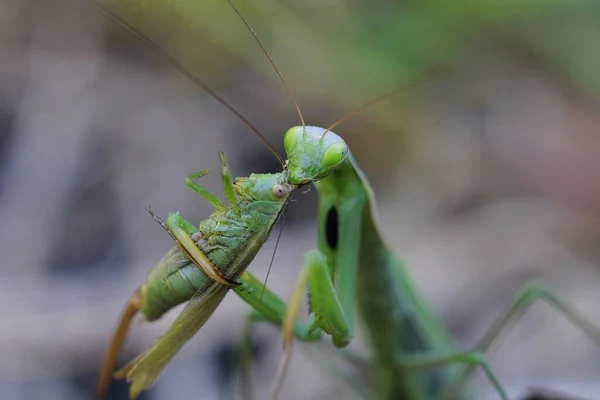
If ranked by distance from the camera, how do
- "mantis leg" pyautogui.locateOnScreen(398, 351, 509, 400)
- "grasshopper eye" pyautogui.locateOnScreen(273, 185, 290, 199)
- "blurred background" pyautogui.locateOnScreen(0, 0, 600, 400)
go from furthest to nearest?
"blurred background" pyautogui.locateOnScreen(0, 0, 600, 400) < "mantis leg" pyautogui.locateOnScreen(398, 351, 509, 400) < "grasshopper eye" pyautogui.locateOnScreen(273, 185, 290, 199)

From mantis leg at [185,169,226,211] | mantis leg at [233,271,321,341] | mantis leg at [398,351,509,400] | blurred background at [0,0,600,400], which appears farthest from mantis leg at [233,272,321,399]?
blurred background at [0,0,600,400]

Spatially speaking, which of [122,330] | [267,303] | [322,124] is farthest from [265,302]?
[322,124]

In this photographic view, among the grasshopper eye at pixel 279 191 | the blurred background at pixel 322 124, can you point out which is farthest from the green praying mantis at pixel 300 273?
the blurred background at pixel 322 124

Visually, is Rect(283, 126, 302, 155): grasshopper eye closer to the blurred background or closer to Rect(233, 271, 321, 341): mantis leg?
Rect(233, 271, 321, 341): mantis leg

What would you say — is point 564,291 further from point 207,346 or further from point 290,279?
point 207,346

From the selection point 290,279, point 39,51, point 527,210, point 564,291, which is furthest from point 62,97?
point 564,291

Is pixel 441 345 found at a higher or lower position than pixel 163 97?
lower
